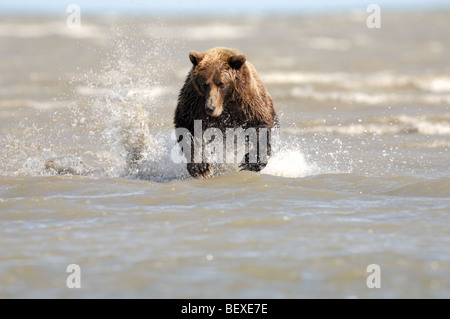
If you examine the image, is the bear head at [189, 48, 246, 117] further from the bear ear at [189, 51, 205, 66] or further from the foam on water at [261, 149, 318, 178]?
the foam on water at [261, 149, 318, 178]

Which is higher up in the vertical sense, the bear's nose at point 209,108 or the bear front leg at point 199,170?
the bear's nose at point 209,108

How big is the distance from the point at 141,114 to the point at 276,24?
41.9 m

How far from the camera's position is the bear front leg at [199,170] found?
7.64 meters

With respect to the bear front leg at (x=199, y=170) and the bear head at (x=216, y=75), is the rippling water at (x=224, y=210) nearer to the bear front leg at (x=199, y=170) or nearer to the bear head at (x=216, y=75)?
the bear front leg at (x=199, y=170)

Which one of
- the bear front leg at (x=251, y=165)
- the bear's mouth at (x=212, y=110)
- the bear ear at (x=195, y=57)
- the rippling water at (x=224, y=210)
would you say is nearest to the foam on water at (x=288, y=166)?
the rippling water at (x=224, y=210)

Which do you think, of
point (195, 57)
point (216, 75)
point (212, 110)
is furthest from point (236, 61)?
point (212, 110)

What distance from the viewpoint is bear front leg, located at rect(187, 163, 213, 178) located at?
7.64 metres

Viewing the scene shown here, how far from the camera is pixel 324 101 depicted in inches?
677

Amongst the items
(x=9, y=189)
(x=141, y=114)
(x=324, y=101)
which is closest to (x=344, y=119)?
(x=324, y=101)

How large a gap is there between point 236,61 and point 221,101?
1.58 feet

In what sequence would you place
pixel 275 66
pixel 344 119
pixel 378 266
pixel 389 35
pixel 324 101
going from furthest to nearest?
pixel 389 35, pixel 275 66, pixel 324 101, pixel 344 119, pixel 378 266

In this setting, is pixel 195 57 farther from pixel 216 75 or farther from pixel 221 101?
pixel 221 101

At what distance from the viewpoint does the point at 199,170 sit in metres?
7.65
